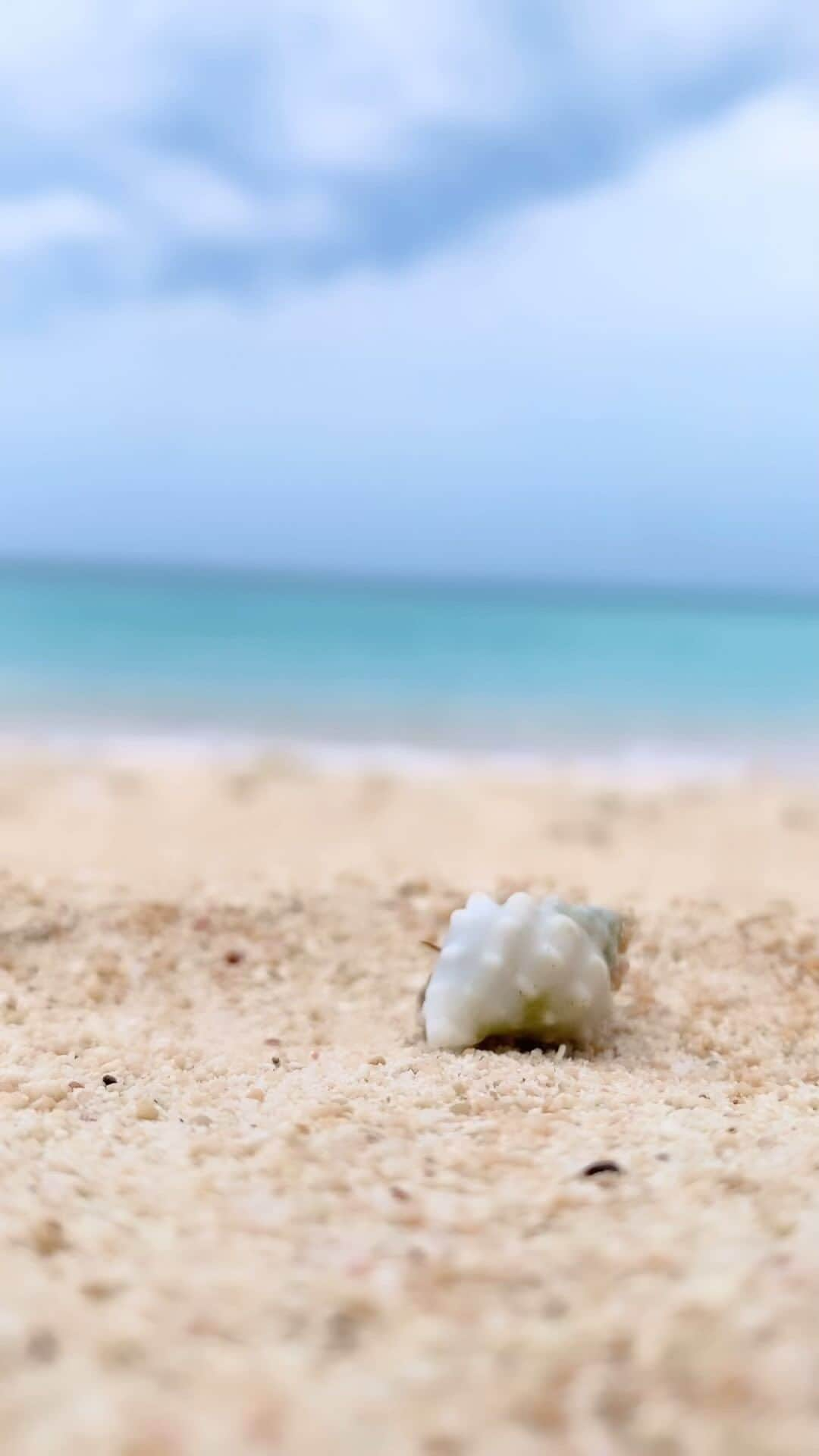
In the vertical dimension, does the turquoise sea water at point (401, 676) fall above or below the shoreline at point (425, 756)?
above

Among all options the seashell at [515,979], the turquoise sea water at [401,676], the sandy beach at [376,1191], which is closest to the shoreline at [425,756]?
the turquoise sea water at [401,676]

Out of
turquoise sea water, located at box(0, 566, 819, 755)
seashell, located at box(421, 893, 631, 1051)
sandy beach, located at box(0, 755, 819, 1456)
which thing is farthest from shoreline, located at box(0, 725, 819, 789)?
seashell, located at box(421, 893, 631, 1051)

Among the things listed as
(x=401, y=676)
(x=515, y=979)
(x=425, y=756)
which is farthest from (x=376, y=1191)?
(x=401, y=676)

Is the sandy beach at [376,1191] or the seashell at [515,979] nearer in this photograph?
the sandy beach at [376,1191]

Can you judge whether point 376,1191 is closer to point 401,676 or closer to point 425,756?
point 425,756

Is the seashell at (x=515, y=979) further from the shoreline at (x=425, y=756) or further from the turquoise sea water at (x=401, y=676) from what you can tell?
the turquoise sea water at (x=401, y=676)

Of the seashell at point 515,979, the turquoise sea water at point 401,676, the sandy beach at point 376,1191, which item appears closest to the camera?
the sandy beach at point 376,1191
